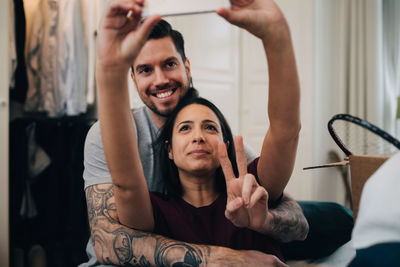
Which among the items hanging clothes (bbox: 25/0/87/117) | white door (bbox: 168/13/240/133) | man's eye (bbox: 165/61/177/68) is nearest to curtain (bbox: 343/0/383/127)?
white door (bbox: 168/13/240/133)

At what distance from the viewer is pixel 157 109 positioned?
96 cm

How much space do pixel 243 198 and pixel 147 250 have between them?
272 mm

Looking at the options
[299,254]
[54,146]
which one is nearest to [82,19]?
[54,146]

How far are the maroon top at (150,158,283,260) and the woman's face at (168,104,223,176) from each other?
0.09m

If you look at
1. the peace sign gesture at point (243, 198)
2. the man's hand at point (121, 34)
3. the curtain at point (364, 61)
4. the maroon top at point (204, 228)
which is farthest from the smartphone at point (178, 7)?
the curtain at point (364, 61)

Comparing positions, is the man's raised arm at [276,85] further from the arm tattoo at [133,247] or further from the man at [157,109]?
the arm tattoo at [133,247]

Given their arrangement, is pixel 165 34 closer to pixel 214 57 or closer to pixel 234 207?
pixel 234 207

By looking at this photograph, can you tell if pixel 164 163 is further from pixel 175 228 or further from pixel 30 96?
pixel 30 96

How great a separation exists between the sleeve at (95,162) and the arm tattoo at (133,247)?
0.10 m

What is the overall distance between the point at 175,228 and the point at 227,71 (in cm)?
182

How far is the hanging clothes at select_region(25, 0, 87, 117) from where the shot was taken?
1.81m

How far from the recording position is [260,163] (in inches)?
30.2

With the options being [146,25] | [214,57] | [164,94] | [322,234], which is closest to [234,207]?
[146,25]

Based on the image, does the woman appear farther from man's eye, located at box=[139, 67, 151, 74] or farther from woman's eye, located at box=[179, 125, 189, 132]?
man's eye, located at box=[139, 67, 151, 74]
